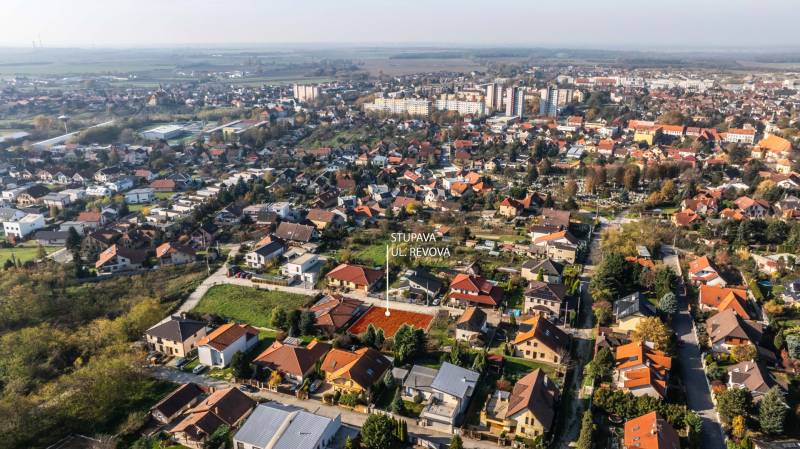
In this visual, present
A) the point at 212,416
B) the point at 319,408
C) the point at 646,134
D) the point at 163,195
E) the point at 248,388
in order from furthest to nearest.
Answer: the point at 646,134, the point at 163,195, the point at 248,388, the point at 319,408, the point at 212,416

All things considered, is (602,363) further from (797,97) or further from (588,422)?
(797,97)

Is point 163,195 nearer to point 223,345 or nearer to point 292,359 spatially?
point 223,345

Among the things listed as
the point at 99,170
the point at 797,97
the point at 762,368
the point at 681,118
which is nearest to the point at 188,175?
the point at 99,170

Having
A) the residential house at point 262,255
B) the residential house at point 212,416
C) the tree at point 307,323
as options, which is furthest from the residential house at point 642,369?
the residential house at point 262,255

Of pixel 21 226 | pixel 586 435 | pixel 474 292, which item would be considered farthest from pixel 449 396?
pixel 21 226

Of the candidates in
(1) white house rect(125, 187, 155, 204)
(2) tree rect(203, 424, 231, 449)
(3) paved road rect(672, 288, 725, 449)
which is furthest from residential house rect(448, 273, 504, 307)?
(1) white house rect(125, 187, 155, 204)
